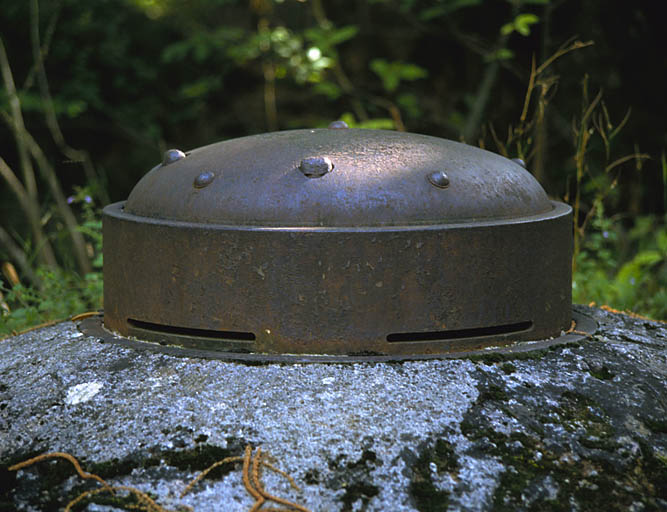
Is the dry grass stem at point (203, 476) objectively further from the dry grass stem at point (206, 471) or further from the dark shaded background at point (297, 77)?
the dark shaded background at point (297, 77)

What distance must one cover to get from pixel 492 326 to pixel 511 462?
1.79 feet

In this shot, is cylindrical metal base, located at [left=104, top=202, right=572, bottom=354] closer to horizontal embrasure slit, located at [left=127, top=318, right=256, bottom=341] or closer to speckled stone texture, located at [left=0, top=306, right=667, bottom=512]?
horizontal embrasure slit, located at [left=127, top=318, right=256, bottom=341]

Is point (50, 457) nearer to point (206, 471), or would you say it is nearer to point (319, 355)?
point (206, 471)

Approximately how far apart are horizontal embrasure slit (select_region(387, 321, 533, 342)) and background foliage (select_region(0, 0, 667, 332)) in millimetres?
2124

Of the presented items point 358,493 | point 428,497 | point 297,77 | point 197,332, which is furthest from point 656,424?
point 297,77

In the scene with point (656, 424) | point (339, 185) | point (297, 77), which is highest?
point (297, 77)

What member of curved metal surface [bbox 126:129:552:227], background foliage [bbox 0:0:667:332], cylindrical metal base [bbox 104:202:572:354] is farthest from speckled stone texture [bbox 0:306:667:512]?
background foliage [bbox 0:0:667:332]

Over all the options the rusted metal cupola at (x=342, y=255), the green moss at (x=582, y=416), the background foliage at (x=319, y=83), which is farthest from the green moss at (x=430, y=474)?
the background foliage at (x=319, y=83)

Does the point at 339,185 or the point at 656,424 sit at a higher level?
the point at 339,185

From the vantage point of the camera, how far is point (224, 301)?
2.14 meters

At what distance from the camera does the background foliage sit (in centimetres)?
521

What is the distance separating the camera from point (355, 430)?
70.4 inches

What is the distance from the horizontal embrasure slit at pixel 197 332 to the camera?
219 cm

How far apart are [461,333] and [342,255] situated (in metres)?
Answer: 0.49
